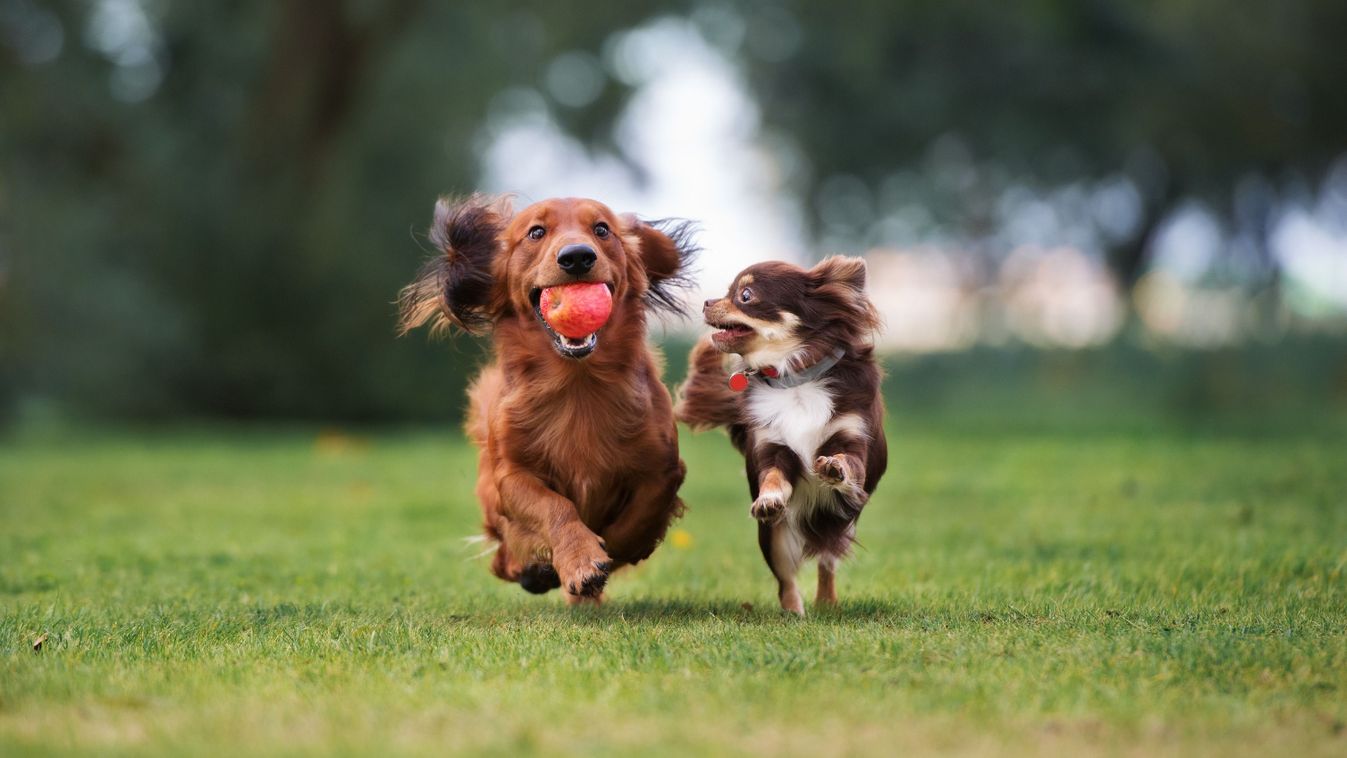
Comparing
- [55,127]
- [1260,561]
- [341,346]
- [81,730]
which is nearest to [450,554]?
[1260,561]

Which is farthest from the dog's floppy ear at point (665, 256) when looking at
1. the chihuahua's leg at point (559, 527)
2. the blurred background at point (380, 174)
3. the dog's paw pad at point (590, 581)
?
the blurred background at point (380, 174)

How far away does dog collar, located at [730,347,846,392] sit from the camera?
16.8 feet

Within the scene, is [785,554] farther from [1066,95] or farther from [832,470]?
[1066,95]

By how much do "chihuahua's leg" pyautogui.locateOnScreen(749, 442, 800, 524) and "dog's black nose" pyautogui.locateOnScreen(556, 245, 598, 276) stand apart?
878 mm

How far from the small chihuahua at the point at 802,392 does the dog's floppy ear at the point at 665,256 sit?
556mm

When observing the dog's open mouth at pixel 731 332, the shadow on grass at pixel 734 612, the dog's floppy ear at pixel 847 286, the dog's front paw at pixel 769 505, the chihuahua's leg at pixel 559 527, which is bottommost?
the shadow on grass at pixel 734 612

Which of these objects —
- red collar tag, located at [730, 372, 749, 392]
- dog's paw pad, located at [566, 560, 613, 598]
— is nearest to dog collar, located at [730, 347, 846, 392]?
red collar tag, located at [730, 372, 749, 392]

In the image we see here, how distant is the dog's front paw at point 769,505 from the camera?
15.2 feet

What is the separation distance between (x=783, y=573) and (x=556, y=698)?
1693 millimetres

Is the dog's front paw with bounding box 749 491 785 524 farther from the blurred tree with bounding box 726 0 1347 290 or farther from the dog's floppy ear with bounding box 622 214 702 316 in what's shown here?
the blurred tree with bounding box 726 0 1347 290

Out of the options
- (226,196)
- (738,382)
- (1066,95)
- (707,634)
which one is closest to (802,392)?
(738,382)

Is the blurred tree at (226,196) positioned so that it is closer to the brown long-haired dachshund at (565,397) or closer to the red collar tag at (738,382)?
the brown long-haired dachshund at (565,397)

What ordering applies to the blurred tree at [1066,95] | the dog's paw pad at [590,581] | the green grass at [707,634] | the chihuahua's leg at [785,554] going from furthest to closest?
the blurred tree at [1066,95], the chihuahua's leg at [785,554], the dog's paw pad at [590,581], the green grass at [707,634]

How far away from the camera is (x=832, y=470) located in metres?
4.67
